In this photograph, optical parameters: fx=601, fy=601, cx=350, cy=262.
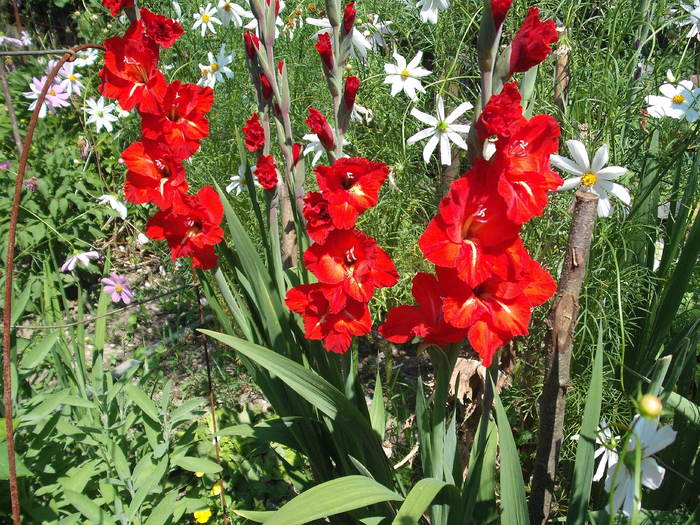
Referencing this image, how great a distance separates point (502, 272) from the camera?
99 centimetres

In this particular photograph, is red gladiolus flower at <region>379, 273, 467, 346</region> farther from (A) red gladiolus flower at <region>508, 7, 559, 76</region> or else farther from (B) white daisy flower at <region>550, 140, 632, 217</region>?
(B) white daisy flower at <region>550, 140, 632, 217</region>

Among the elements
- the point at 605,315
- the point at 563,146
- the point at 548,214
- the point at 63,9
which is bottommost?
the point at 605,315

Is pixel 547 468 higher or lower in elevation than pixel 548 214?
lower

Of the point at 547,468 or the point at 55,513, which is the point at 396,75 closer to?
the point at 547,468

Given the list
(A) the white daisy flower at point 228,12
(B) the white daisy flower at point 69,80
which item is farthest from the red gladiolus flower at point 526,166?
(B) the white daisy flower at point 69,80

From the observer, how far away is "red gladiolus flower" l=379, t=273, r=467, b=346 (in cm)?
108

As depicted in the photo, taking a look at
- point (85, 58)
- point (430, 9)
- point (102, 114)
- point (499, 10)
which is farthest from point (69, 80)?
point (499, 10)

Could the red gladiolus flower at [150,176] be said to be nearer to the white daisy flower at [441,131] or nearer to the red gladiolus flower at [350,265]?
the red gladiolus flower at [350,265]

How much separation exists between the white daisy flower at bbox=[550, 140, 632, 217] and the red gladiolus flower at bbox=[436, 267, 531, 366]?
783mm

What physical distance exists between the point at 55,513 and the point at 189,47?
282 centimetres

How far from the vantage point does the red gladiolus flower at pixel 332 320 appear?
121 centimetres

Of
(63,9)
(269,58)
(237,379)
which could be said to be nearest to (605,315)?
(269,58)

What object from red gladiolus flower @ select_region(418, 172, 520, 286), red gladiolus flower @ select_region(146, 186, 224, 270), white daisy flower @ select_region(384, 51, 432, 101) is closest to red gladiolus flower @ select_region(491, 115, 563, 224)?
red gladiolus flower @ select_region(418, 172, 520, 286)

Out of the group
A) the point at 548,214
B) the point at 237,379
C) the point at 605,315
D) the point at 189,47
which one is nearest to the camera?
the point at 605,315
